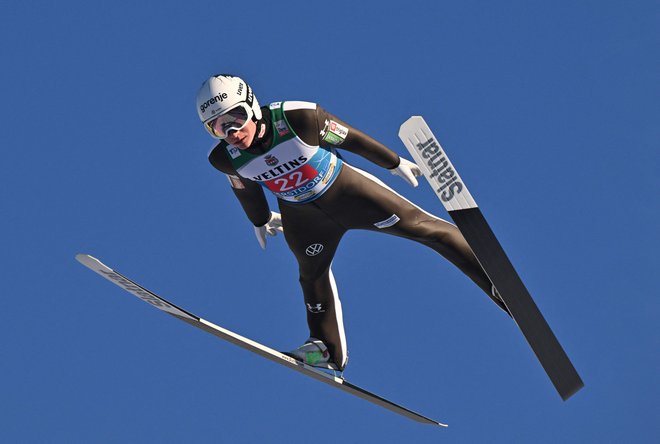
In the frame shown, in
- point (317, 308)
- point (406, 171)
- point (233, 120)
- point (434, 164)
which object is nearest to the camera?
point (434, 164)

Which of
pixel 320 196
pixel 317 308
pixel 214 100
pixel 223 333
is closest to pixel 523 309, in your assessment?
pixel 320 196

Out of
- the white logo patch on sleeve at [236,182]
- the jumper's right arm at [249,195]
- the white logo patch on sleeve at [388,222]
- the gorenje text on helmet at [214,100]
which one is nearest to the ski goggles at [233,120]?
the gorenje text on helmet at [214,100]

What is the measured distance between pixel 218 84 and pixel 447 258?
92.3 inches

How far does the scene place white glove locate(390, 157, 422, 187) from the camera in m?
9.58

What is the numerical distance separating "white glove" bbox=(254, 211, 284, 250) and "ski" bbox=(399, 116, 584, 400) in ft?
6.85

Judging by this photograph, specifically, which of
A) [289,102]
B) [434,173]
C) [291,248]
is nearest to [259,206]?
[291,248]

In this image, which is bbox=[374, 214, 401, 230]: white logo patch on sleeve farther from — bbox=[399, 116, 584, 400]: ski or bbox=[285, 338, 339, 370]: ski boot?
bbox=[285, 338, 339, 370]: ski boot

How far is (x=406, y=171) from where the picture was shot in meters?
9.58

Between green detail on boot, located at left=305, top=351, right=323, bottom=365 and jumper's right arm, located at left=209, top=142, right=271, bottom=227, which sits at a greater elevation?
jumper's right arm, located at left=209, top=142, right=271, bottom=227

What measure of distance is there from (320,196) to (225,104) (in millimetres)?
1094

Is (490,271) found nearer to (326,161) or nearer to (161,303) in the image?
(326,161)

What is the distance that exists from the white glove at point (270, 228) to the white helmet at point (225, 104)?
1.39m

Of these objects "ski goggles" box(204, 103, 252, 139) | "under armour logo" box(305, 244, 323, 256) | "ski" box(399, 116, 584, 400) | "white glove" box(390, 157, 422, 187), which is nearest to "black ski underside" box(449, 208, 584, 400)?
"ski" box(399, 116, 584, 400)

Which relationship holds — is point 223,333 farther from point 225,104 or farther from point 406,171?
point 406,171
